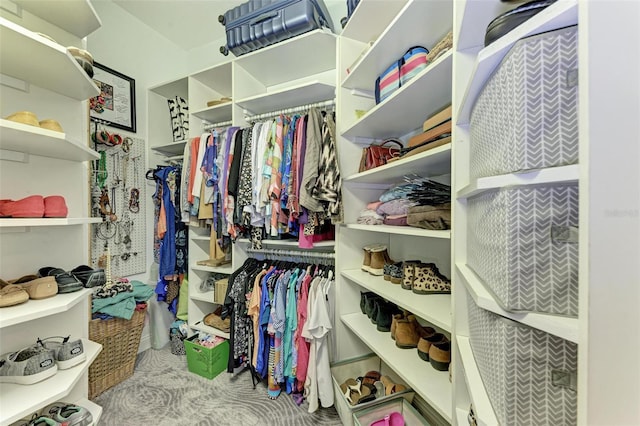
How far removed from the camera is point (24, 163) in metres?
1.13

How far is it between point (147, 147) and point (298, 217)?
1.74 metres

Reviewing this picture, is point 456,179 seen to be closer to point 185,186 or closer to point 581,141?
point 581,141

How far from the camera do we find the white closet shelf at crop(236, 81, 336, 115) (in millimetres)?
1644

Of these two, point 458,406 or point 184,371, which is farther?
point 184,371

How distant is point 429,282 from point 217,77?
218 centimetres

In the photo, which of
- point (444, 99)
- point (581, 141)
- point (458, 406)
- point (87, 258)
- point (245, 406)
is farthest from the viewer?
point (245, 406)

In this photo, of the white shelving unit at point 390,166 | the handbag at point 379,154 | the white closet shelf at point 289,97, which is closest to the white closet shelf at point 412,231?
the white shelving unit at point 390,166

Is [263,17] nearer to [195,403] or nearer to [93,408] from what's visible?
[93,408]

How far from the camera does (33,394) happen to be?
947 mm

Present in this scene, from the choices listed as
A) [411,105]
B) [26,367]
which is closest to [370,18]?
[411,105]

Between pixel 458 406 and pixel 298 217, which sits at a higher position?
pixel 298 217

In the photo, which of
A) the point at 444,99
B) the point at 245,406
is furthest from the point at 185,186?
the point at 444,99

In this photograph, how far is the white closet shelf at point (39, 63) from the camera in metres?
0.87

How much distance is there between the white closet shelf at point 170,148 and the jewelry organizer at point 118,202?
130 mm
